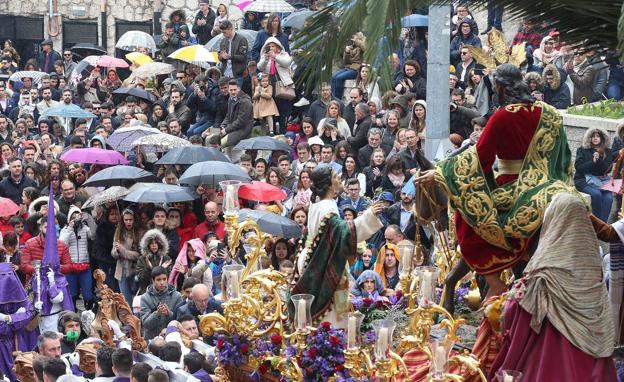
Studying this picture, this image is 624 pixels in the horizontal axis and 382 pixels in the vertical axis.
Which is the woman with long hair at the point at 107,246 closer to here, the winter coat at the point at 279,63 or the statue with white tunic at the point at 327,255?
the winter coat at the point at 279,63

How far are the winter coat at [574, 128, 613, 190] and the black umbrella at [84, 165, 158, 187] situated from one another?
5.94m

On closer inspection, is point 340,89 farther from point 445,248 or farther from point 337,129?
point 445,248

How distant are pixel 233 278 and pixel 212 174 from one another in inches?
268

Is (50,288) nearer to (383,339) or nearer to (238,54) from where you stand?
(383,339)

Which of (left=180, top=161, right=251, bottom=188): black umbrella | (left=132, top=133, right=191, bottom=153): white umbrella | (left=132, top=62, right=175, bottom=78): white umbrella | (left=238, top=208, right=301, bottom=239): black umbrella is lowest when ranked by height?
(left=238, top=208, right=301, bottom=239): black umbrella

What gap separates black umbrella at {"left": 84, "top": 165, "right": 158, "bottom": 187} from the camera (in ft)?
70.5

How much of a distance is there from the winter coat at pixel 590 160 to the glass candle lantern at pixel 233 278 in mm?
5883

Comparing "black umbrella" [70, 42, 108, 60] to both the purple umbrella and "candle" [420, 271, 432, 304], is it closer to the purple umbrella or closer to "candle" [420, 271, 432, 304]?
the purple umbrella

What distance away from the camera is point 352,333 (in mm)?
11773

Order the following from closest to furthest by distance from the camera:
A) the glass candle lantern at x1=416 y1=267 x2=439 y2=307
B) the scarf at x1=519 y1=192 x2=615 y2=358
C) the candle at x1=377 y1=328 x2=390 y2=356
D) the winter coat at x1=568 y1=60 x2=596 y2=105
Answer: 1. the candle at x1=377 y1=328 x2=390 y2=356
2. the scarf at x1=519 y1=192 x2=615 y2=358
3. the glass candle lantern at x1=416 y1=267 x2=439 y2=307
4. the winter coat at x1=568 y1=60 x2=596 y2=105

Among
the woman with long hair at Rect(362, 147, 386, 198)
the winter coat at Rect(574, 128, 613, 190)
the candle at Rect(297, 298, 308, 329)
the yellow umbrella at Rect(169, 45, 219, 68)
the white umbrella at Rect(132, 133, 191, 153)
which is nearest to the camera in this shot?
the candle at Rect(297, 298, 308, 329)

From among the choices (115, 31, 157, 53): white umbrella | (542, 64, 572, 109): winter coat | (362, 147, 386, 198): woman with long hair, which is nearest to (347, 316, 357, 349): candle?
(362, 147, 386, 198): woman with long hair

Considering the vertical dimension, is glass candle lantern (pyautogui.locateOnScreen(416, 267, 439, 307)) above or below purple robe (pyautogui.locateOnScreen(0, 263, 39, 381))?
above

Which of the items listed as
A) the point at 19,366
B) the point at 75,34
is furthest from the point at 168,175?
the point at 75,34
